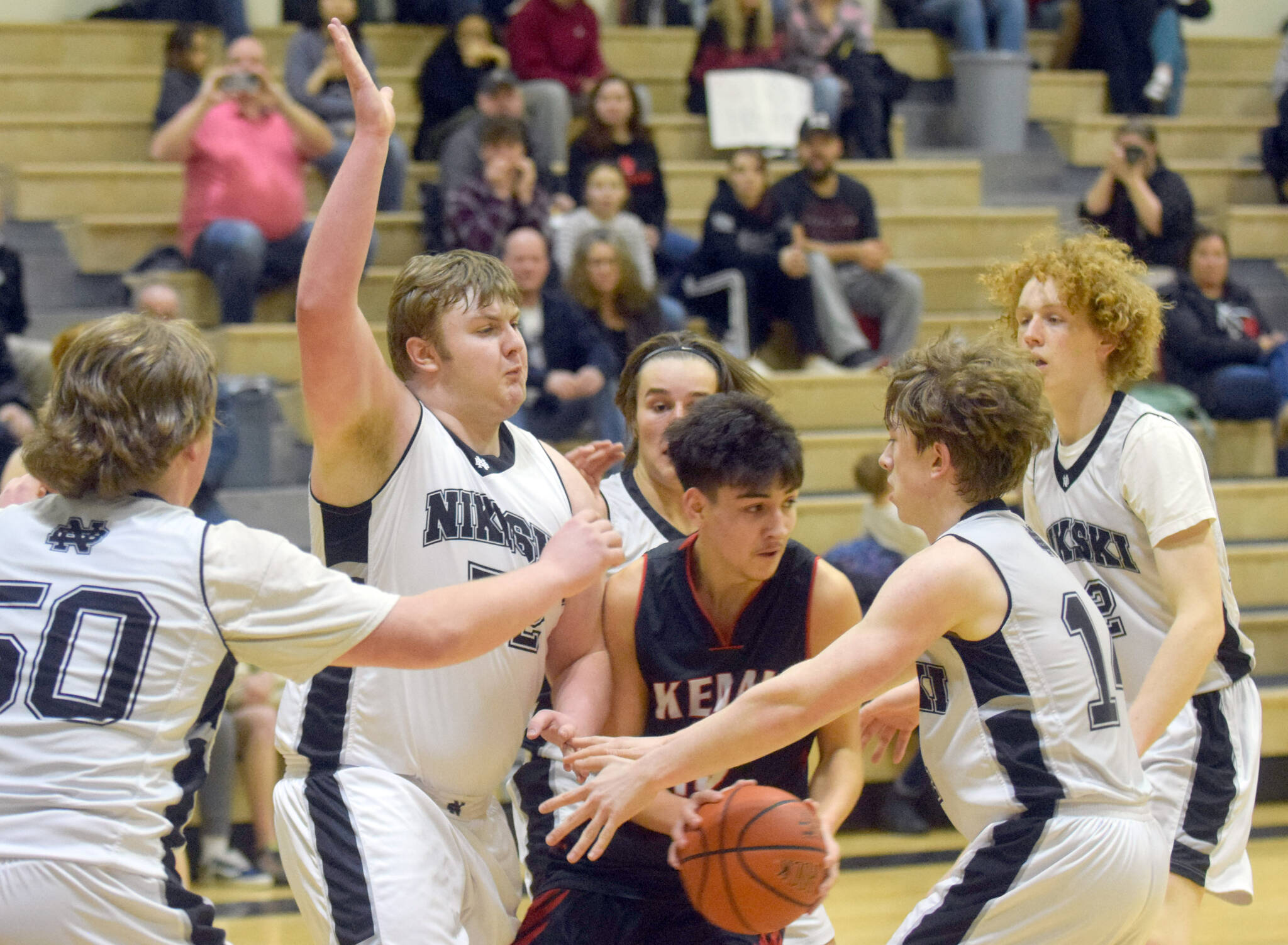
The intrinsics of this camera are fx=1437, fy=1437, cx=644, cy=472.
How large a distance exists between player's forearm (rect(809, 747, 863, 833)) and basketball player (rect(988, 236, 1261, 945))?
2.36 ft

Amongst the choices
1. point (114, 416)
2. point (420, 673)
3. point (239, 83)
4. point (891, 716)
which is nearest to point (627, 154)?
point (239, 83)

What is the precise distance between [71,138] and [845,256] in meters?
4.14

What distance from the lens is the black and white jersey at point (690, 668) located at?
9.44ft

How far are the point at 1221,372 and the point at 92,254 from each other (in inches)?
228

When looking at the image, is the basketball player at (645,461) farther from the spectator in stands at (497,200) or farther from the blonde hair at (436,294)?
the spectator in stands at (497,200)

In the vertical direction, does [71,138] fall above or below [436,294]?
above

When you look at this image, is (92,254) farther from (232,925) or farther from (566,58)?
(232,925)

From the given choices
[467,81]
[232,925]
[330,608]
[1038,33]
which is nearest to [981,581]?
[330,608]

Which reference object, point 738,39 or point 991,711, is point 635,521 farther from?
point 738,39

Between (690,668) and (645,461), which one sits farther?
(645,461)

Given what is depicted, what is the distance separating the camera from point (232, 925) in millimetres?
4621

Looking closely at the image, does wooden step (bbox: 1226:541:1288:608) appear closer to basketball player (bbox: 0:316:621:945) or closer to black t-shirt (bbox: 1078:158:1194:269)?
black t-shirt (bbox: 1078:158:1194:269)

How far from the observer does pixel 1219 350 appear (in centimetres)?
741

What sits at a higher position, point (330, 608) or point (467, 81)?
point (467, 81)
